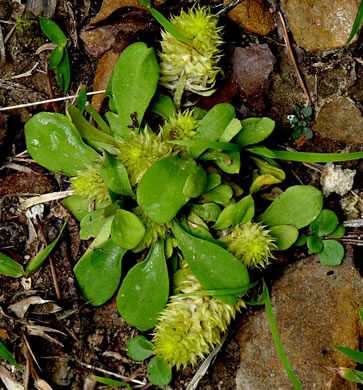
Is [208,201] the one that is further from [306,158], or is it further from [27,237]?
[27,237]

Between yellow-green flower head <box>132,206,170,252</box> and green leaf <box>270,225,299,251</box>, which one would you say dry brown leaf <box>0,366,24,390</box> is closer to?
yellow-green flower head <box>132,206,170,252</box>

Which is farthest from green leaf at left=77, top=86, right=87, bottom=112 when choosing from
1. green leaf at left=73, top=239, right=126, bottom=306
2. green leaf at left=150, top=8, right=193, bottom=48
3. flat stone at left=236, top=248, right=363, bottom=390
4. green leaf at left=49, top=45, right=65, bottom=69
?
flat stone at left=236, top=248, right=363, bottom=390

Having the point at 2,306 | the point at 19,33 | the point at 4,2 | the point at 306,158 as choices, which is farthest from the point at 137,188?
the point at 4,2

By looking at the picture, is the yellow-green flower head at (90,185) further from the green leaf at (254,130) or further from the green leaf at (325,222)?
the green leaf at (325,222)

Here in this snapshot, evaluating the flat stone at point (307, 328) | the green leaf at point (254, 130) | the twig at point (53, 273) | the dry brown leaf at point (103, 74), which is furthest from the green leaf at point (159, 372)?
the dry brown leaf at point (103, 74)

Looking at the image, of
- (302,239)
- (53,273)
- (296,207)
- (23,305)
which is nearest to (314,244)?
(302,239)

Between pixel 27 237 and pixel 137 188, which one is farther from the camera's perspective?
pixel 27 237
